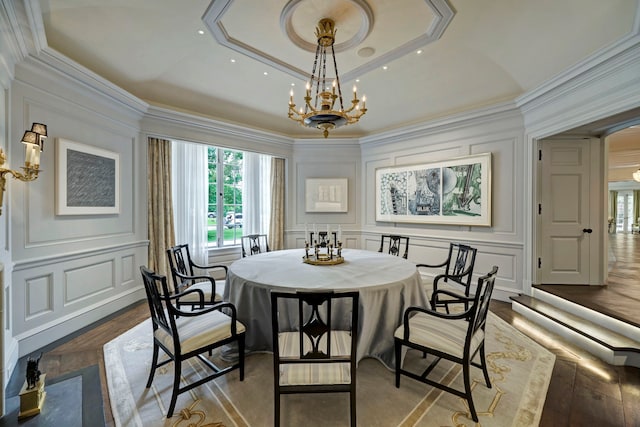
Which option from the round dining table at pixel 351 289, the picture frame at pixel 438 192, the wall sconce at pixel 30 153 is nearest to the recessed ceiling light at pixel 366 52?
the picture frame at pixel 438 192

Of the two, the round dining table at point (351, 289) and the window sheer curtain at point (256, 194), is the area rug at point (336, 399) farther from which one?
the window sheer curtain at point (256, 194)

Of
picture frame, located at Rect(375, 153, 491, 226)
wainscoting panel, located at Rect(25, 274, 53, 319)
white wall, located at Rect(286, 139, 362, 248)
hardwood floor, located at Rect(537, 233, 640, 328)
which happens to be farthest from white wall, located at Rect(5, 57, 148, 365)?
hardwood floor, located at Rect(537, 233, 640, 328)

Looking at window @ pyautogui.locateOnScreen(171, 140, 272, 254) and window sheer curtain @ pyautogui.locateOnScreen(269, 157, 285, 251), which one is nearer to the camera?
window @ pyautogui.locateOnScreen(171, 140, 272, 254)

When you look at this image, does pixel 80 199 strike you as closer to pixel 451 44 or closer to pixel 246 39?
pixel 246 39

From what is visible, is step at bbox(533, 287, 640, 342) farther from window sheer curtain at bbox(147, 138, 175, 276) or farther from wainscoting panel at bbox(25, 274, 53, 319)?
wainscoting panel at bbox(25, 274, 53, 319)

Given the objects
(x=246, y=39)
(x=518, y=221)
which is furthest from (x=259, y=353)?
(x=518, y=221)

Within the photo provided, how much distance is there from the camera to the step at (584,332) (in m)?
2.44

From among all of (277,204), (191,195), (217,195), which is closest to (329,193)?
(277,204)

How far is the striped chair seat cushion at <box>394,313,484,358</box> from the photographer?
192 cm

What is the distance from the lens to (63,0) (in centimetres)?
239

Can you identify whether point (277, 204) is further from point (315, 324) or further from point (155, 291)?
point (315, 324)

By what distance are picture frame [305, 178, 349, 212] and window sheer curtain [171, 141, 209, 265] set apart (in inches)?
83.8

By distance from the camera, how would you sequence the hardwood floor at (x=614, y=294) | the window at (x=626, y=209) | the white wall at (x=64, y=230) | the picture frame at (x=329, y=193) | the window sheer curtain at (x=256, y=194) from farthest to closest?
1. the window at (x=626, y=209)
2. the picture frame at (x=329, y=193)
3. the window sheer curtain at (x=256, y=194)
4. the hardwood floor at (x=614, y=294)
5. the white wall at (x=64, y=230)

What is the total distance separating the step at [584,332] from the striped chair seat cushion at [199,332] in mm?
3334
